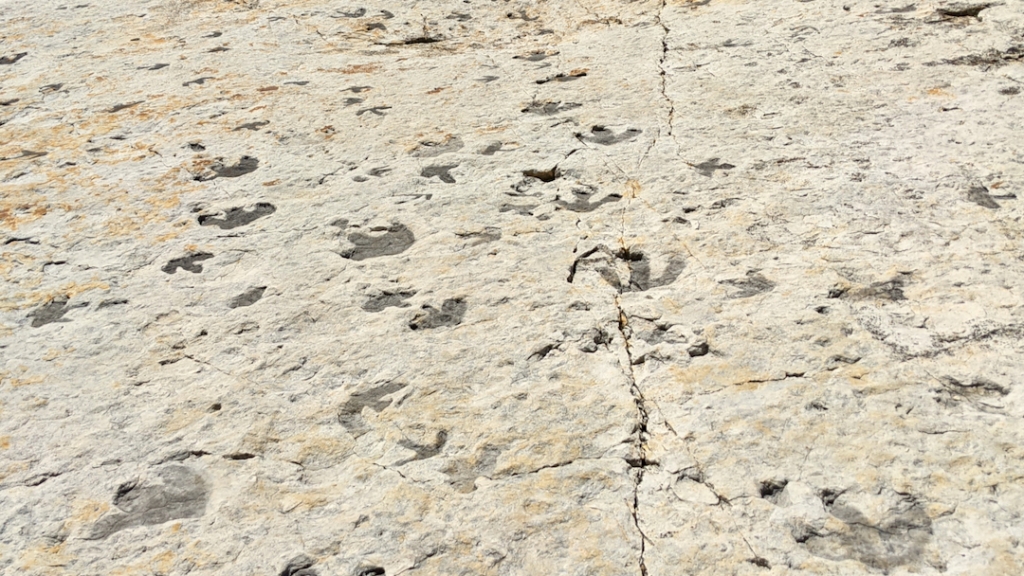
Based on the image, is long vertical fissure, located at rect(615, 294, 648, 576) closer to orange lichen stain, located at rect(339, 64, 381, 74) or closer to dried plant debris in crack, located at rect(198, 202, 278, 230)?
dried plant debris in crack, located at rect(198, 202, 278, 230)

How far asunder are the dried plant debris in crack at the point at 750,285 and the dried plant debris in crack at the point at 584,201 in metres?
0.47

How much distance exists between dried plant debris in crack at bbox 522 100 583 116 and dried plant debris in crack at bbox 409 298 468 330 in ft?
3.36

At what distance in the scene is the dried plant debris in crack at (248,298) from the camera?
6.70 ft

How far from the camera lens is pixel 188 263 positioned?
2.21 m

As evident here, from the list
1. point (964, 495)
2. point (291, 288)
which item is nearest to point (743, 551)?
point (964, 495)

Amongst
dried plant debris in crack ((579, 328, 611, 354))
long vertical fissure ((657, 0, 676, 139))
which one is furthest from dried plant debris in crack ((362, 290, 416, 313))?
long vertical fissure ((657, 0, 676, 139))

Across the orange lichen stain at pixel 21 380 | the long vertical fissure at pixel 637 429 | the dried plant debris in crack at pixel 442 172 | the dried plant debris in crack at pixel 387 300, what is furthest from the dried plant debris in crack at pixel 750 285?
the orange lichen stain at pixel 21 380

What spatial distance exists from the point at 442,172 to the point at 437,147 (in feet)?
Answer: 0.54

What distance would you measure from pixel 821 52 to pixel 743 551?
208 centimetres

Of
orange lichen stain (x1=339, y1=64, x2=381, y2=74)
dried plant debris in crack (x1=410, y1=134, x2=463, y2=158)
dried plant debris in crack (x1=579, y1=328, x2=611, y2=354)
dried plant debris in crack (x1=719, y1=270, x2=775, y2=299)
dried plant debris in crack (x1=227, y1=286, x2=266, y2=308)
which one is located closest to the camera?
dried plant debris in crack (x1=579, y1=328, x2=611, y2=354)

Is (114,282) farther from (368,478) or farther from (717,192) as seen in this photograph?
(717,192)

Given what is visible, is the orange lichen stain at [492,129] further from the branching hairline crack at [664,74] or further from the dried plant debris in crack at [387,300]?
the dried plant debris in crack at [387,300]

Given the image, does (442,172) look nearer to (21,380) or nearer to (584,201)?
(584,201)

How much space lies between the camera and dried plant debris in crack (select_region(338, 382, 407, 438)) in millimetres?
1669
